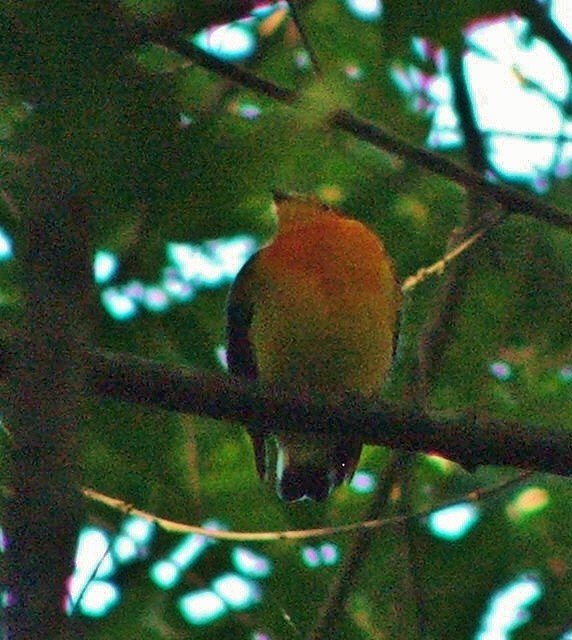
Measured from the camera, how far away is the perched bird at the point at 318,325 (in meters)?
3.64

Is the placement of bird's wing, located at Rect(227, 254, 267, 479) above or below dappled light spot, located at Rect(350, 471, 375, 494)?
above

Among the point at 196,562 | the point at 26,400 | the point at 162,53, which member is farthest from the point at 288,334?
the point at 26,400

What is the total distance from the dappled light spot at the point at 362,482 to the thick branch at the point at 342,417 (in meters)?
1.20

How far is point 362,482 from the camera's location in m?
3.89

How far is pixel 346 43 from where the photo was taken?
2438 mm

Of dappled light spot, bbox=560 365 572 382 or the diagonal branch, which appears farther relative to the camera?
dappled light spot, bbox=560 365 572 382

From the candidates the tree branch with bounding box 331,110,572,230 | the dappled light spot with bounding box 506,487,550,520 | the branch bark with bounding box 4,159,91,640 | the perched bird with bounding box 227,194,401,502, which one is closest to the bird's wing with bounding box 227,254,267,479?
the perched bird with bounding box 227,194,401,502

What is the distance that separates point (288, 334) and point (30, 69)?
8.59 ft

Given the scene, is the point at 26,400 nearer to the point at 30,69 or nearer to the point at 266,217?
the point at 30,69

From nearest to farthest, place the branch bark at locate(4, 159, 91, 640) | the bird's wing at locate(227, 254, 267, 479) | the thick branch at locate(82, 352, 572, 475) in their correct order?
1. the branch bark at locate(4, 159, 91, 640)
2. the thick branch at locate(82, 352, 572, 475)
3. the bird's wing at locate(227, 254, 267, 479)

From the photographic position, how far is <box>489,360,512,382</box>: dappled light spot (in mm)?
3588

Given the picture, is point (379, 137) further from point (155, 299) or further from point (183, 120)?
point (155, 299)

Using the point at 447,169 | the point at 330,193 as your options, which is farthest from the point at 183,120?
the point at 330,193

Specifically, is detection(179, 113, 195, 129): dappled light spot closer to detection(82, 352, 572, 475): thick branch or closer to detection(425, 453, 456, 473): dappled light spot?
detection(82, 352, 572, 475): thick branch
